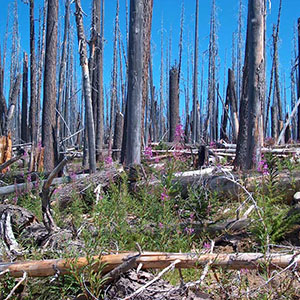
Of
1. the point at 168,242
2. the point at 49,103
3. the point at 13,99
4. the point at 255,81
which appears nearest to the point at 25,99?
the point at 13,99

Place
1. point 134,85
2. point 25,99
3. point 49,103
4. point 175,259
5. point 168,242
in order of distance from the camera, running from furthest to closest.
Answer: point 25,99 < point 49,103 < point 134,85 < point 168,242 < point 175,259

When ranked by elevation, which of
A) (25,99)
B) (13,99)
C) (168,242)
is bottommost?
(168,242)

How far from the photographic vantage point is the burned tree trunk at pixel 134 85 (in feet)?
19.4

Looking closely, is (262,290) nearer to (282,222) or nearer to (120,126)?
(282,222)

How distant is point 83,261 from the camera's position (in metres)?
2.43

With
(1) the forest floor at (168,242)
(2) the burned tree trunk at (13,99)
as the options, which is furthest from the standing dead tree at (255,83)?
(2) the burned tree trunk at (13,99)

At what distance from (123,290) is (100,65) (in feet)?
32.8

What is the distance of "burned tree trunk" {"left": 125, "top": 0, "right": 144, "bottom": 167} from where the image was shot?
19.4 ft

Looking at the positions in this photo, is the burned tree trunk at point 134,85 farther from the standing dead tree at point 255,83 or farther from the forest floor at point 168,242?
the standing dead tree at point 255,83

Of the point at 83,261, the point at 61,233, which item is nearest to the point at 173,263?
the point at 83,261

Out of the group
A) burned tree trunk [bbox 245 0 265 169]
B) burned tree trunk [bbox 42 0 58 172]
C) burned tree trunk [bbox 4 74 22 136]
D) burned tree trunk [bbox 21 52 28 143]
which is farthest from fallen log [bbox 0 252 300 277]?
burned tree trunk [bbox 21 52 28 143]

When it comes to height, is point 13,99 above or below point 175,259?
above

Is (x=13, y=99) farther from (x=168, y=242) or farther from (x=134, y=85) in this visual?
(x=168, y=242)

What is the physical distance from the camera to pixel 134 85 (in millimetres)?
5941
